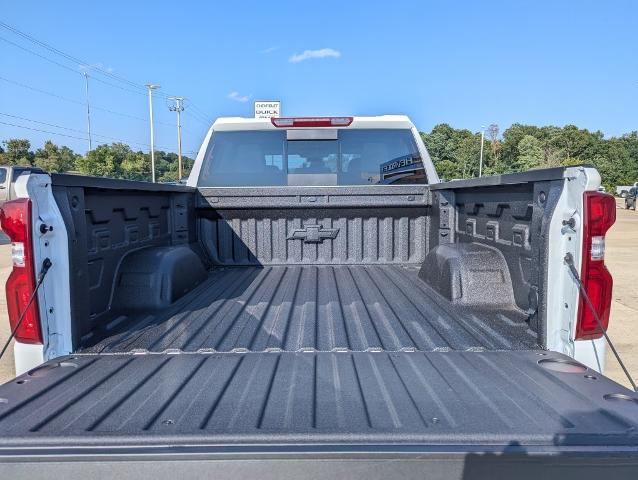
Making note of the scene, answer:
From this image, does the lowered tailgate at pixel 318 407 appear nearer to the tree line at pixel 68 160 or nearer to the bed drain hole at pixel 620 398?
the bed drain hole at pixel 620 398

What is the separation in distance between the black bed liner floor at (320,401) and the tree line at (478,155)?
141 feet

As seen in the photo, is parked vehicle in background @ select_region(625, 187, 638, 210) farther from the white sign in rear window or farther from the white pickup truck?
the white pickup truck

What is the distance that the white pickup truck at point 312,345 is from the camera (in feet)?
4.08

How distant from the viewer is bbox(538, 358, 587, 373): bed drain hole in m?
1.86

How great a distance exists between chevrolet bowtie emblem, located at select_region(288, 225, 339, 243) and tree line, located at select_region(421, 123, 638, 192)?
47.1 m

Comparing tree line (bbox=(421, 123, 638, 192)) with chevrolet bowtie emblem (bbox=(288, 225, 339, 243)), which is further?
tree line (bbox=(421, 123, 638, 192))

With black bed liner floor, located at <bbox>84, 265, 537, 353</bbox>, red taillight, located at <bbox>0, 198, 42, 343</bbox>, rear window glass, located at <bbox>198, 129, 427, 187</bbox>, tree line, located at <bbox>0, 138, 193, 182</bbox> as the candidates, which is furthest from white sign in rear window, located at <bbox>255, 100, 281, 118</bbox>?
tree line, located at <bbox>0, 138, 193, 182</bbox>

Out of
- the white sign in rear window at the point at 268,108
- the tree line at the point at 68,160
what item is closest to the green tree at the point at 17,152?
the tree line at the point at 68,160

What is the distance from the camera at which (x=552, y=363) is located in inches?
76.4

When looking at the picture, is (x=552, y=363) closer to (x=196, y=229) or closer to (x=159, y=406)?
(x=159, y=406)

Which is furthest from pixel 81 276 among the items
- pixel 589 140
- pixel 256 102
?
pixel 589 140

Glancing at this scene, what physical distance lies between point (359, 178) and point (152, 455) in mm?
3514

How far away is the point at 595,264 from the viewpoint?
1.98 m

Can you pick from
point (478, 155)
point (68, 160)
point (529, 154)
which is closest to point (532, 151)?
point (529, 154)
